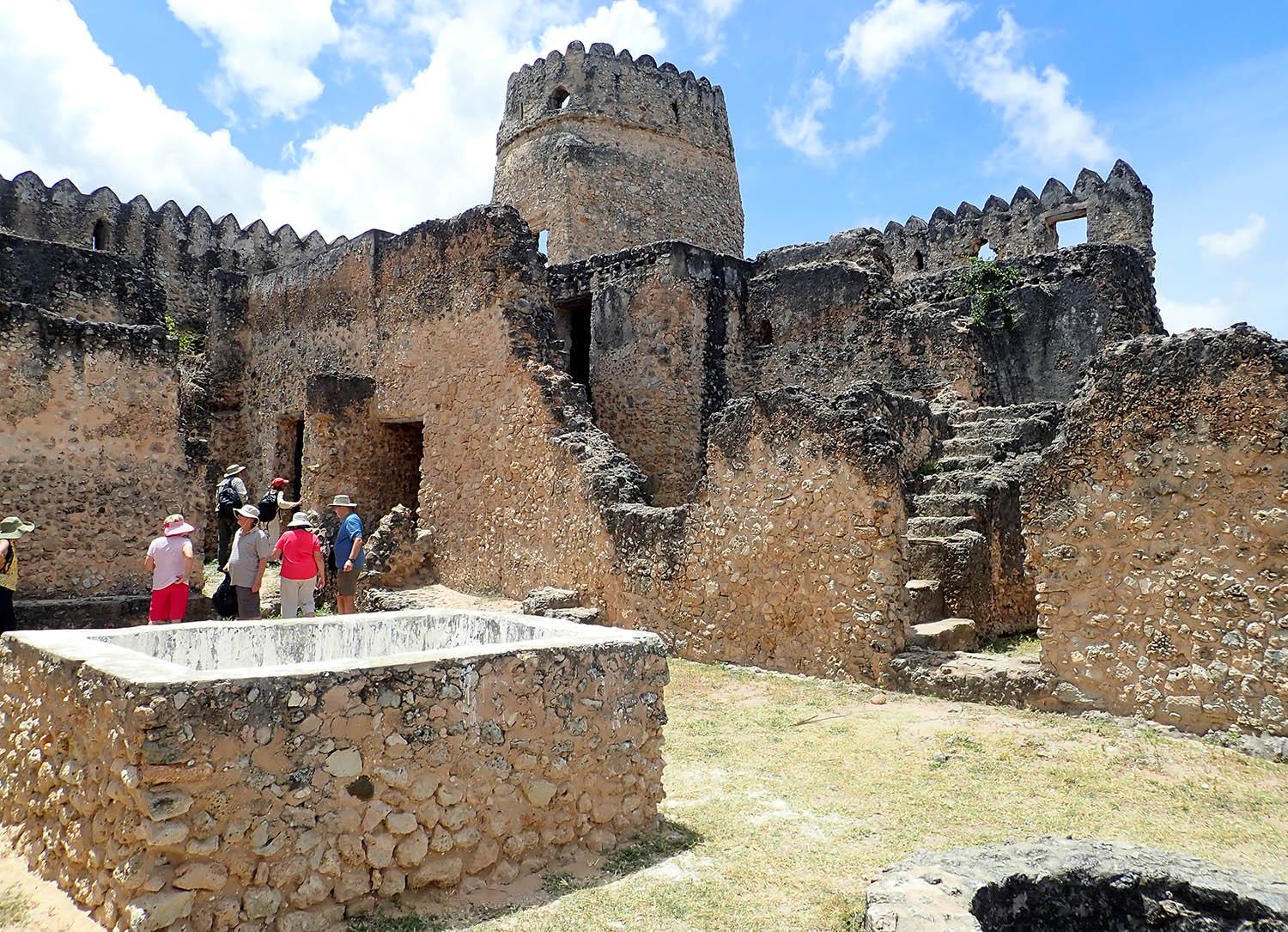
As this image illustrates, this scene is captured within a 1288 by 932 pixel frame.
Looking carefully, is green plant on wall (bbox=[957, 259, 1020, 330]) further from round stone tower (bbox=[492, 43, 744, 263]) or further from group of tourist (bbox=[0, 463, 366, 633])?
round stone tower (bbox=[492, 43, 744, 263])

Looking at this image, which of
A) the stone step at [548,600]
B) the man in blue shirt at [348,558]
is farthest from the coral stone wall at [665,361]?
the man in blue shirt at [348,558]

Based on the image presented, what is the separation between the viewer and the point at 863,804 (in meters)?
4.62

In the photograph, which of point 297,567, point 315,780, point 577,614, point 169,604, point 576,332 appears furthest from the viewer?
point 576,332

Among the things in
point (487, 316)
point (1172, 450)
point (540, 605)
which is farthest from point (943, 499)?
point (487, 316)

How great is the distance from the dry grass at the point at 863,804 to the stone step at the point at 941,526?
218 cm

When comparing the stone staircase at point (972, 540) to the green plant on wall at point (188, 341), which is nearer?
the stone staircase at point (972, 540)

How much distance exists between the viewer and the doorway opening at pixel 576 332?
14.4m

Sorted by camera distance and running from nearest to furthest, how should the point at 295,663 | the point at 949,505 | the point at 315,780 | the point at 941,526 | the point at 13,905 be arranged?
the point at 315,780 → the point at 13,905 → the point at 295,663 → the point at 941,526 → the point at 949,505

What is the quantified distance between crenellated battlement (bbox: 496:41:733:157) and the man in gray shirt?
49.2 feet

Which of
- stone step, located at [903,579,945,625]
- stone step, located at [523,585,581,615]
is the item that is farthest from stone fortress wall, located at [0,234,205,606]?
stone step, located at [903,579,945,625]

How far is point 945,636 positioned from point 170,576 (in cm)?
625

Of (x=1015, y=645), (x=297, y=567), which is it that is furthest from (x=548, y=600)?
(x=1015, y=645)

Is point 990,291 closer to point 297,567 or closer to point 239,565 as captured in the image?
point 297,567

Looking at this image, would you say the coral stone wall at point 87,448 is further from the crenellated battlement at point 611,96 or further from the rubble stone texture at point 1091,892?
the crenellated battlement at point 611,96
